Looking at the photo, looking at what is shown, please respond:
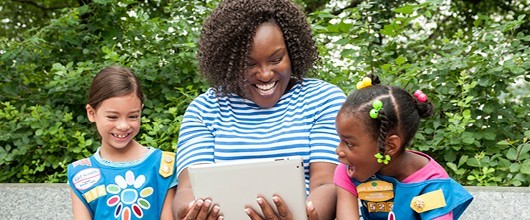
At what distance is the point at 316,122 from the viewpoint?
296 cm

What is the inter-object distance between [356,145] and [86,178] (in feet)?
3.85

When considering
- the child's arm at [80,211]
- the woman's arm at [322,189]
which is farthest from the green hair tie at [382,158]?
the child's arm at [80,211]

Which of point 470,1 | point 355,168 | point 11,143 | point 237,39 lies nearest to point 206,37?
point 237,39

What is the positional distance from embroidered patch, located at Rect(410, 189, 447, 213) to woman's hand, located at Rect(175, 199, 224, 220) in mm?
645

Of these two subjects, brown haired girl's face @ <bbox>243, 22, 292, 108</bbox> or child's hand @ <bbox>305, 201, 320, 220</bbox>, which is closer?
child's hand @ <bbox>305, 201, 320, 220</bbox>

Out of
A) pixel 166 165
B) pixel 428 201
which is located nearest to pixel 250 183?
pixel 428 201

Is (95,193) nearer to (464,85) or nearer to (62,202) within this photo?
(62,202)

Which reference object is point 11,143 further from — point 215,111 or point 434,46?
point 434,46

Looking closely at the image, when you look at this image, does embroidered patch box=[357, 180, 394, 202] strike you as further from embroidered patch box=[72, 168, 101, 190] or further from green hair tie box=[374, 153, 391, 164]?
embroidered patch box=[72, 168, 101, 190]

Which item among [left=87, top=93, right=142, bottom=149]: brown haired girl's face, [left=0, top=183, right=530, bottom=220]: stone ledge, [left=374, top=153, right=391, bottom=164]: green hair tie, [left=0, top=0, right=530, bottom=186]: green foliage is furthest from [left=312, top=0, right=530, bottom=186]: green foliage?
[left=87, top=93, right=142, bottom=149]: brown haired girl's face

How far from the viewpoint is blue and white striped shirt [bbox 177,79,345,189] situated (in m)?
2.91

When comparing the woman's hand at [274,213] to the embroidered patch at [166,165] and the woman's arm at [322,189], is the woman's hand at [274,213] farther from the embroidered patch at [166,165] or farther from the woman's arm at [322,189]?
the embroidered patch at [166,165]

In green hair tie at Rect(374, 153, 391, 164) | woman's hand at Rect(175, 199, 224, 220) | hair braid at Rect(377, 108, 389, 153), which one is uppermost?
hair braid at Rect(377, 108, 389, 153)

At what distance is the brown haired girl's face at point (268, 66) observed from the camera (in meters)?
2.94
